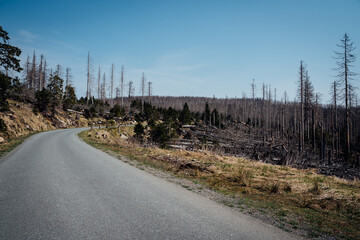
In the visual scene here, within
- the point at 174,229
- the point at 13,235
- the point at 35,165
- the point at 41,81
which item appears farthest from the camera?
the point at 41,81

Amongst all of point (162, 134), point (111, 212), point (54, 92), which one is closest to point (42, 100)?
point (54, 92)

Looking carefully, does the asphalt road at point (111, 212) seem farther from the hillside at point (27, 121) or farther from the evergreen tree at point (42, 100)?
the evergreen tree at point (42, 100)

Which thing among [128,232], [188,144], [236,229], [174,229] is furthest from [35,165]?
[188,144]

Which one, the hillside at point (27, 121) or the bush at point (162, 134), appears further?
the bush at point (162, 134)

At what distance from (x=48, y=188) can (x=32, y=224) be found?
2.21m

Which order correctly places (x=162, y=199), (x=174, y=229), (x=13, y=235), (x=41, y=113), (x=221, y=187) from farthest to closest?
(x=41, y=113)
(x=221, y=187)
(x=162, y=199)
(x=174, y=229)
(x=13, y=235)

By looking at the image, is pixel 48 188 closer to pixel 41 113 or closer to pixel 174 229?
pixel 174 229

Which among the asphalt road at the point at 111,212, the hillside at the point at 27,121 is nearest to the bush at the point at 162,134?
the hillside at the point at 27,121

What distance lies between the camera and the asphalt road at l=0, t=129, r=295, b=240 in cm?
315

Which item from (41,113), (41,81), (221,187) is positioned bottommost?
(221,187)

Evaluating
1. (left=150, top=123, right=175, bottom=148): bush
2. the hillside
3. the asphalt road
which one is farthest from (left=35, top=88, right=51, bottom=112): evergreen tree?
the asphalt road

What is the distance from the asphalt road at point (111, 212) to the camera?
3152 mm

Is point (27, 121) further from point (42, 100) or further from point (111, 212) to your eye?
point (111, 212)

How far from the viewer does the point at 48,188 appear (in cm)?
523
